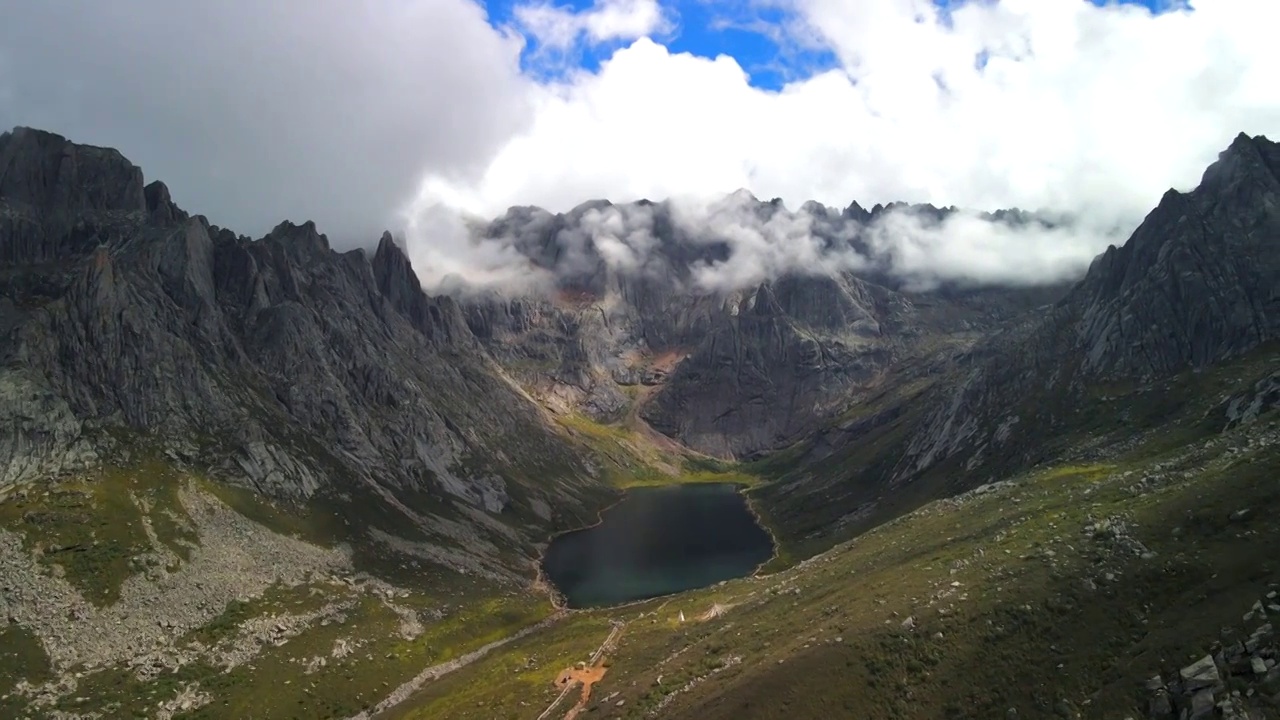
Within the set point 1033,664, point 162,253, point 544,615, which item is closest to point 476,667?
point 544,615

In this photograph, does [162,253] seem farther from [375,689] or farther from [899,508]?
[899,508]

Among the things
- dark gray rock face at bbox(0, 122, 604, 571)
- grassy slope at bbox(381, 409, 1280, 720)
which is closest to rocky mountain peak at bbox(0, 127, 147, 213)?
dark gray rock face at bbox(0, 122, 604, 571)

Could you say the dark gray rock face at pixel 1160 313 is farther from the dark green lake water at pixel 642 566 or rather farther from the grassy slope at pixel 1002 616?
the dark green lake water at pixel 642 566

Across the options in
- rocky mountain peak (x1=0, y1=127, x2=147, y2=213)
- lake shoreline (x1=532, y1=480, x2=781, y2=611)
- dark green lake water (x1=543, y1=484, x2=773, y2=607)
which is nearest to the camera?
lake shoreline (x1=532, y1=480, x2=781, y2=611)

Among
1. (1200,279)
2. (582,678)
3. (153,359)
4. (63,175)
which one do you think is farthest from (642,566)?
(63,175)

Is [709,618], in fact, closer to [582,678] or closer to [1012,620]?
[582,678]

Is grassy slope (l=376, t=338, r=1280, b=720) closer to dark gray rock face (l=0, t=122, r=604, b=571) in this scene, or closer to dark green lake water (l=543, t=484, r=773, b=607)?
dark green lake water (l=543, t=484, r=773, b=607)

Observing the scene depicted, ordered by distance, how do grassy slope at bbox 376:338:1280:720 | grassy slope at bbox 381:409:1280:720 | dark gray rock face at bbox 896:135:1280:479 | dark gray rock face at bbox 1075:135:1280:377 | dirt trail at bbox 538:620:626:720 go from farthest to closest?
1. dark gray rock face at bbox 896:135:1280:479
2. dark gray rock face at bbox 1075:135:1280:377
3. dirt trail at bbox 538:620:626:720
4. grassy slope at bbox 376:338:1280:720
5. grassy slope at bbox 381:409:1280:720
